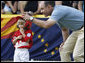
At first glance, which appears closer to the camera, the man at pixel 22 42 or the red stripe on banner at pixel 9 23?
the man at pixel 22 42

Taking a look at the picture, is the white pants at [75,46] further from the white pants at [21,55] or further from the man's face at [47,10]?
the white pants at [21,55]

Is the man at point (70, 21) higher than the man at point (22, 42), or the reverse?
the man at point (70, 21)

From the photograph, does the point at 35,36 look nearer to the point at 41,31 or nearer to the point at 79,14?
the point at 41,31

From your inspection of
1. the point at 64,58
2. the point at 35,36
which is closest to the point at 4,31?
the point at 35,36

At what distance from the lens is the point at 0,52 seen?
30.7ft

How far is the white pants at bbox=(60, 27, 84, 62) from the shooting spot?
5.79m

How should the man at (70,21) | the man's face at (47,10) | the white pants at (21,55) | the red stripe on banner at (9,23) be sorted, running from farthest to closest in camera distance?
the red stripe on banner at (9,23)
the white pants at (21,55)
the man's face at (47,10)
the man at (70,21)

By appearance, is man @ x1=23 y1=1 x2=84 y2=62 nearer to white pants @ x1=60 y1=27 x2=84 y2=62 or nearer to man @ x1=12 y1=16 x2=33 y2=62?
white pants @ x1=60 y1=27 x2=84 y2=62

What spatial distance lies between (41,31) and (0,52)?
4.52ft

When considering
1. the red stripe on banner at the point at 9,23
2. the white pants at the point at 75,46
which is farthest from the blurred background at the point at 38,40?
the white pants at the point at 75,46

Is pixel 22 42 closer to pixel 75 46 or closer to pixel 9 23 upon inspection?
pixel 75 46

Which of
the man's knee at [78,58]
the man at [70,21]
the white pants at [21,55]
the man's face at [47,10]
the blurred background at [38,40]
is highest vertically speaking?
the man's face at [47,10]

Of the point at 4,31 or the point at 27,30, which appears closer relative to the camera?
the point at 27,30

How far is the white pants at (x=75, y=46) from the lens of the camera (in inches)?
228
